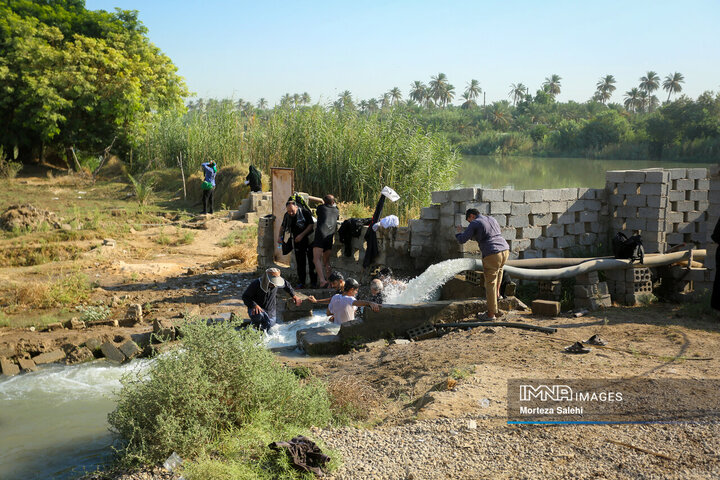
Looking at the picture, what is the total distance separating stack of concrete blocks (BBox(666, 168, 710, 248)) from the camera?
1142 centimetres

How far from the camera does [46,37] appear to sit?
86.0ft

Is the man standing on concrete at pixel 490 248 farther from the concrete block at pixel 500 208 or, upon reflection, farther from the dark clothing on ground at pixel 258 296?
the dark clothing on ground at pixel 258 296

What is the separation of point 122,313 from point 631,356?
8.28m

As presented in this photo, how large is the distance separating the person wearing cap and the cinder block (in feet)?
15.6

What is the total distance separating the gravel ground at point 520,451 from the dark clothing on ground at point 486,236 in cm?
344

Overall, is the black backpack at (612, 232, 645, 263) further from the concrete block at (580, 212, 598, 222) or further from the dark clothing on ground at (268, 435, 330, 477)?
the dark clothing on ground at (268, 435, 330, 477)

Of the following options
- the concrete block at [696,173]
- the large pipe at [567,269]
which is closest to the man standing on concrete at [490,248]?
the large pipe at [567,269]

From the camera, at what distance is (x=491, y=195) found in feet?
35.2

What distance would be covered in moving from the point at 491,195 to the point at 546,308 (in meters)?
2.59

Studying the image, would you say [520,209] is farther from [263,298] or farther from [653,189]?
[263,298]

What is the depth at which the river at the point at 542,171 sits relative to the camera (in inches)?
1236

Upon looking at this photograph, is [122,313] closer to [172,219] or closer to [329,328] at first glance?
[329,328]

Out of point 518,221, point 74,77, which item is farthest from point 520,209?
point 74,77

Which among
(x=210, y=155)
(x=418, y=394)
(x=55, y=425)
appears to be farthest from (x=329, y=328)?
(x=210, y=155)
